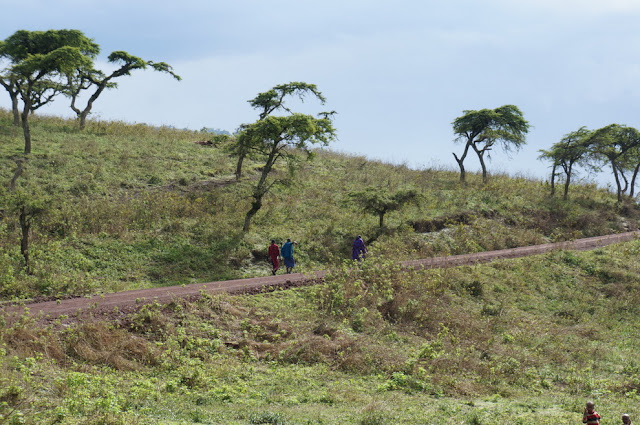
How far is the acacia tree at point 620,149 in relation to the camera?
3759 centimetres

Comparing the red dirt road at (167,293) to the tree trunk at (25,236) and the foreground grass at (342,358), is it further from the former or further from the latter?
the tree trunk at (25,236)

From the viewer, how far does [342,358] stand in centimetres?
1152

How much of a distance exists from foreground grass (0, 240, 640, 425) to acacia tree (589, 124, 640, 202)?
75.3 feet

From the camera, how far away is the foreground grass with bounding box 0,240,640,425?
26.7 ft

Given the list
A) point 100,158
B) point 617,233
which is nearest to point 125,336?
point 100,158

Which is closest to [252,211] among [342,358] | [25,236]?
[25,236]

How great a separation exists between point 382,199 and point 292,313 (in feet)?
38.8

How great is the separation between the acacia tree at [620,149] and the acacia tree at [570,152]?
652 millimetres

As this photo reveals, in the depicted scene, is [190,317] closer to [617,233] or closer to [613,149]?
[617,233]

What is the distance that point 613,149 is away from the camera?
40094 millimetres

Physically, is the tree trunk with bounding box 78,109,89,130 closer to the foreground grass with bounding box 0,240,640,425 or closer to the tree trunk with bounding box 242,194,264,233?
the tree trunk with bounding box 242,194,264,233

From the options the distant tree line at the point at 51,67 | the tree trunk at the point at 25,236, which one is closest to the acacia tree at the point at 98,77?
the distant tree line at the point at 51,67

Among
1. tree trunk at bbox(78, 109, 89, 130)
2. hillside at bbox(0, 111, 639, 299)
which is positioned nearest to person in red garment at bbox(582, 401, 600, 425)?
hillside at bbox(0, 111, 639, 299)

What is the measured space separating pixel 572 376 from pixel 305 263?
11711mm
